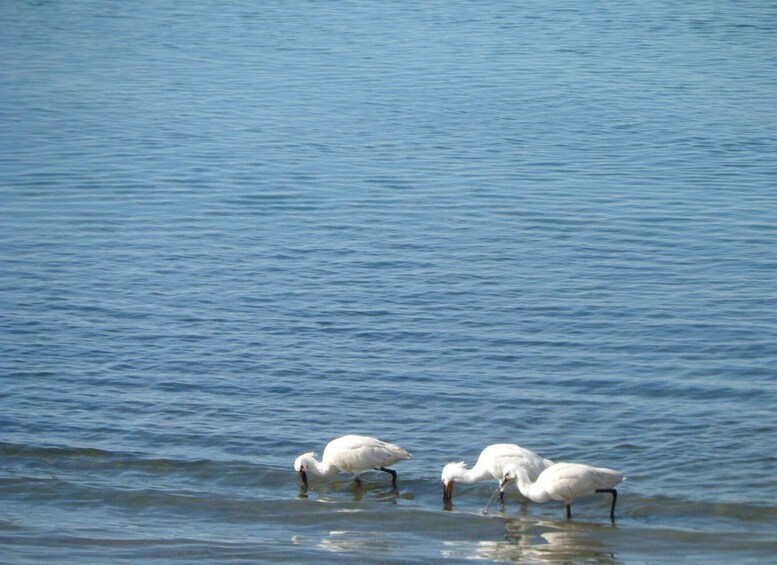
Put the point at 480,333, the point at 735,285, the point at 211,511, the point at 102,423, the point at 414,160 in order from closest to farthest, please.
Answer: the point at 211,511 → the point at 102,423 → the point at 480,333 → the point at 735,285 → the point at 414,160

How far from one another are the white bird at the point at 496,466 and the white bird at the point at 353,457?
21.1 inches

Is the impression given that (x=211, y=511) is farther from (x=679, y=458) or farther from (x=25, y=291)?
(x=25, y=291)

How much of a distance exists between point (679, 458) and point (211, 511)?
4027 mm

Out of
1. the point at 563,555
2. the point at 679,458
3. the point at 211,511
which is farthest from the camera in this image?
the point at 679,458

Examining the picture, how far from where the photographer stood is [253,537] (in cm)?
1016

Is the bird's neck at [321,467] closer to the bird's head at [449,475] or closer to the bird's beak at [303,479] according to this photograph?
the bird's beak at [303,479]

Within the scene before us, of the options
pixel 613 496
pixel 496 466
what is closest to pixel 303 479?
pixel 496 466

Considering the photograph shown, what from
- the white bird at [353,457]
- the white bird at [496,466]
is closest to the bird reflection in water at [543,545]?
the white bird at [496,466]

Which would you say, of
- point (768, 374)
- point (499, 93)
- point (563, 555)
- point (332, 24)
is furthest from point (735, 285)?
point (332, 24)

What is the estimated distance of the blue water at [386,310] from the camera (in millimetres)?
10719

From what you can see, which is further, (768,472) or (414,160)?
(414,160)

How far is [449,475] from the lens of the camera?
423 inches

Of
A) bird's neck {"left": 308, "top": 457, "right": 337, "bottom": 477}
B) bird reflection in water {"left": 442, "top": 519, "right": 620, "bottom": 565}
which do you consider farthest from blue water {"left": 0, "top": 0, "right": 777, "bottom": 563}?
bird's neck {"left": 308, "top": 457, "right": 337, "bottom": 477}

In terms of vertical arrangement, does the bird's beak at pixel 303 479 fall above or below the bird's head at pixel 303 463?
below
